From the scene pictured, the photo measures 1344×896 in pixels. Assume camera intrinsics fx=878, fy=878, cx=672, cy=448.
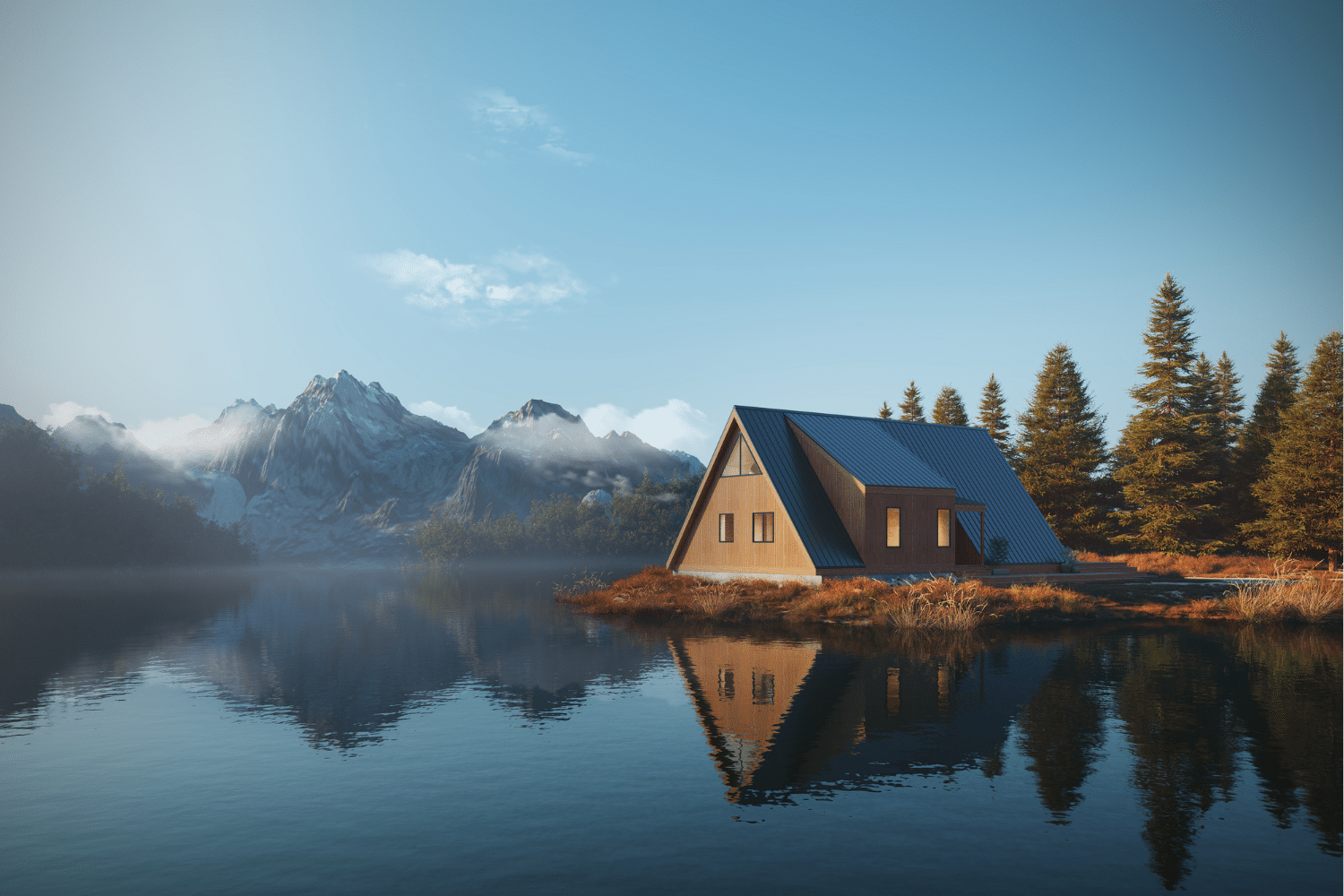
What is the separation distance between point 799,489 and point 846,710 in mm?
22690

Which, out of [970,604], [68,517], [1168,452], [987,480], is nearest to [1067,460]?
[1168,452]

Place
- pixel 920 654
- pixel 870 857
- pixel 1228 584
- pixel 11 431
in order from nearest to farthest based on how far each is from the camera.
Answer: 1. pixel 870 857
2. pixel 920 654
3. pixel 1228 584
4. pixel 11 431

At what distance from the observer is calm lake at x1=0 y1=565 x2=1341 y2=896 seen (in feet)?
28.7

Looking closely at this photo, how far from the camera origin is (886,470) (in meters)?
38.3

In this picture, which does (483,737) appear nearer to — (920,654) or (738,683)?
(738,683)

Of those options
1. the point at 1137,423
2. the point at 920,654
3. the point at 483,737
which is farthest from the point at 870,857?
the point at 1137,423

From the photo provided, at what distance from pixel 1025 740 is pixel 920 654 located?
930cm

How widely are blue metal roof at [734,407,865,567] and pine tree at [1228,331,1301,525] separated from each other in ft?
96.9

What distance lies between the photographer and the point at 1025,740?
13.5m

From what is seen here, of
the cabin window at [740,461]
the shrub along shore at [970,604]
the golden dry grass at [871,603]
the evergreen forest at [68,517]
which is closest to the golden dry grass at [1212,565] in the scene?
the shrub along shore at [970,604]

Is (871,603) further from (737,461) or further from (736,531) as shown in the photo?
(737,461)

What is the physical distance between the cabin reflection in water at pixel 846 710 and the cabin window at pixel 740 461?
15.5 metres

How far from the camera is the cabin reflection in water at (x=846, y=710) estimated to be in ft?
39.9

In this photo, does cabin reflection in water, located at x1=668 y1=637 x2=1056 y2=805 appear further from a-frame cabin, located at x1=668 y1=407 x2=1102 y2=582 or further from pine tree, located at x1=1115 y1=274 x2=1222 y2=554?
pine tree, located at x1=1115 y1=274 x2=1222 y2=554
